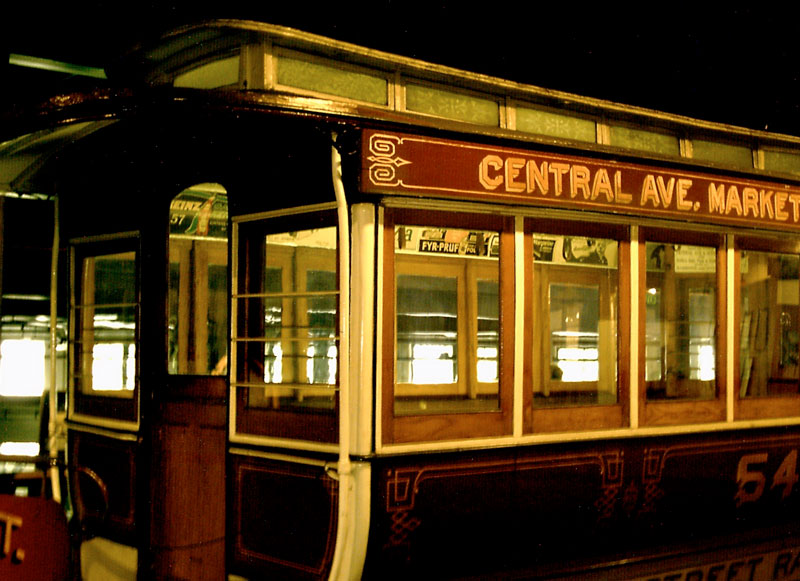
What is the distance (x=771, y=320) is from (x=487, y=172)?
116 inches

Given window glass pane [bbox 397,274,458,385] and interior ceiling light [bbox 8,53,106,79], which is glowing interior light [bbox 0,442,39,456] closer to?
interior ceiling light [bbox 8,53,106,79]

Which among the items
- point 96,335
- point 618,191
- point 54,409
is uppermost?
point 618,191

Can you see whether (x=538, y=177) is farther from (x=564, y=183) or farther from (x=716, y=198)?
(x=716, y=198)

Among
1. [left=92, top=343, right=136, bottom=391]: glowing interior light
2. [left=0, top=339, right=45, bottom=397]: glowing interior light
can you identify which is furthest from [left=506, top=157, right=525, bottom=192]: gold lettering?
[left=0, top=339, right=45, bottom=397]: glowing interior light

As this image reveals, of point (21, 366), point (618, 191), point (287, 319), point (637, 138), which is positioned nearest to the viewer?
point (618, 191)

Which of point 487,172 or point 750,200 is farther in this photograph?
point 750,200

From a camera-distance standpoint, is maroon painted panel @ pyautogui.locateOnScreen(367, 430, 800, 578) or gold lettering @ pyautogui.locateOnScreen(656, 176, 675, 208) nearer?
maroon painted panel @ pyautogui.locateOnScreen(367, 430, 800, 578)

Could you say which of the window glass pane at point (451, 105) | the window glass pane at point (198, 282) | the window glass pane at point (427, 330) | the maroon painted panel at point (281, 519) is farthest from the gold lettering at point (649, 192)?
the window glass pane at point (198, 282)

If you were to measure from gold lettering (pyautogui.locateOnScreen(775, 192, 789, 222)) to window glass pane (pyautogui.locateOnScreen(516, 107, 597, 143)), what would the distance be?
130cm

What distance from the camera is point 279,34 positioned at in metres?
4.36

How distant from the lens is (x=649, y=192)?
→ 446cm

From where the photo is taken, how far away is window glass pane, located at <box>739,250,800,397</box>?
18.0 ft

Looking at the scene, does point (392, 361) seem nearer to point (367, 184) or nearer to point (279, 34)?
point (367, 184)

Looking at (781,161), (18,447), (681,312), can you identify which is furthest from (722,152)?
(18,447)
